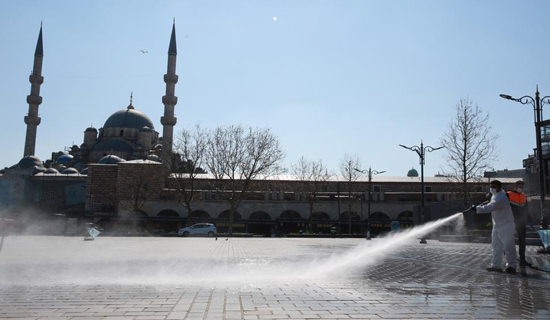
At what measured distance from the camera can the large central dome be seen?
81.2 metres

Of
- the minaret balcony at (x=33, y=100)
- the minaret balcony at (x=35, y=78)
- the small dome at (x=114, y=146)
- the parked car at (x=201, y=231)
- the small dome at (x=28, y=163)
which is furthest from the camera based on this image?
the small dome at (x=114, y=146)

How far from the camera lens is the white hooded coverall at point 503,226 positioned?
7.14m

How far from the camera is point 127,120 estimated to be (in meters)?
81.8

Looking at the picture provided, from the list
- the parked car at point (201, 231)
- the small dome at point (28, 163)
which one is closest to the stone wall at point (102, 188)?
the small dome at point (28, 163)

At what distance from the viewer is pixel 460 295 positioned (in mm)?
4914

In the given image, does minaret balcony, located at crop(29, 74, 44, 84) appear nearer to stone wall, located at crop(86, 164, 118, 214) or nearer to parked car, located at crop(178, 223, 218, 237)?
stone wall, located at crop(86, 164, 118, 214)

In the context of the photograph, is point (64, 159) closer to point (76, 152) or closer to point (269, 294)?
point (76, 152)

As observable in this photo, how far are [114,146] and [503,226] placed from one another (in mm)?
75936

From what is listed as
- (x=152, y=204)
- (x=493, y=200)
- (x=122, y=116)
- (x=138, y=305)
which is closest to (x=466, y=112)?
(x=493, y=200)

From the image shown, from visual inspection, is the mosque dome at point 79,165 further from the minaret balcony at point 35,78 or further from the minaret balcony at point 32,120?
the minaret balcony at point 35,78

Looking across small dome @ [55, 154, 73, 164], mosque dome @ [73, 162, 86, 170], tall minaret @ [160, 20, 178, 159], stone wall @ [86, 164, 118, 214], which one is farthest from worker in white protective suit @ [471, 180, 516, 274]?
small dome @ [55, 154, 73, 164]

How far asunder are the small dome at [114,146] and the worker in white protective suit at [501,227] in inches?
2942

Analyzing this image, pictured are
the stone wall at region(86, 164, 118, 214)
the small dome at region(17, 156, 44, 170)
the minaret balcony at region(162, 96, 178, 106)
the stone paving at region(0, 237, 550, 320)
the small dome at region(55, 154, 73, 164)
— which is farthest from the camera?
the small dome at region(55, 154, 73, 164)

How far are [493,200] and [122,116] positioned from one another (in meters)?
82.8
